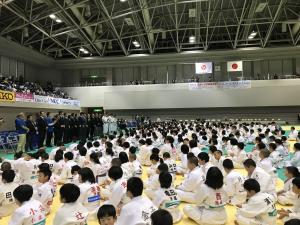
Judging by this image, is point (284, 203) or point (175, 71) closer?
point (284, 203)

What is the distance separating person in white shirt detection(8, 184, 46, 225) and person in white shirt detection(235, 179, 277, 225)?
296 cm

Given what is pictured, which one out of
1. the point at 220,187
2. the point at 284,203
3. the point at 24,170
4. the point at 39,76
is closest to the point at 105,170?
the point at 24,170

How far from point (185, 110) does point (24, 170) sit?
86.8 feet

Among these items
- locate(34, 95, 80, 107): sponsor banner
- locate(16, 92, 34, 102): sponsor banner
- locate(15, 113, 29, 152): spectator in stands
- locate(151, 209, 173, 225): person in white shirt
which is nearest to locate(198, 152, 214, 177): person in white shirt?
locate(151, 209, 173, 225): person in white shirt

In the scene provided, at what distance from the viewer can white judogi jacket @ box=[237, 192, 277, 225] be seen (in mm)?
4508

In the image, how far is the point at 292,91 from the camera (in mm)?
29266

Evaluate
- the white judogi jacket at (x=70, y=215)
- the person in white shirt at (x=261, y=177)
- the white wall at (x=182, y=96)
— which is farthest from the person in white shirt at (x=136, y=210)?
the white wall at (x=182, y=96)

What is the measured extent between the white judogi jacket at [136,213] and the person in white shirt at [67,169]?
412 cm

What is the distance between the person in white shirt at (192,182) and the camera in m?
5.75

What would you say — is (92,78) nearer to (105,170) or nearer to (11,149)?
(11,149)

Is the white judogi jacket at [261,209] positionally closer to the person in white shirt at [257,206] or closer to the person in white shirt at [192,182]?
the person in white shirt at [257,206]

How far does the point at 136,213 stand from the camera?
375 centimetres

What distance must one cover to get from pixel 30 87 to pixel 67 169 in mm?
19104

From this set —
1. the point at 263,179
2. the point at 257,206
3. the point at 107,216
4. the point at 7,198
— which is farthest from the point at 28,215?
the point at 263,179
